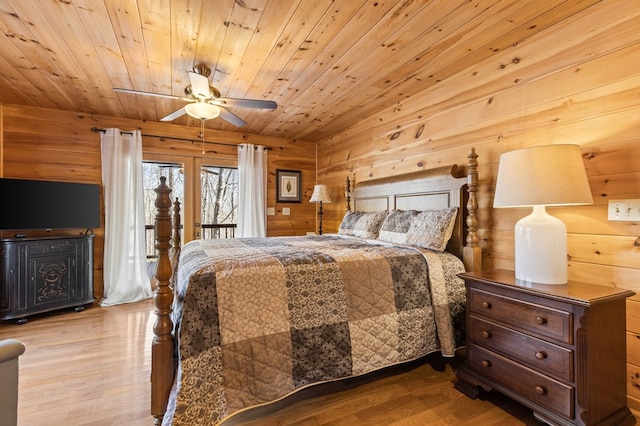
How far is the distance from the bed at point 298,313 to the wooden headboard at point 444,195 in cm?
1

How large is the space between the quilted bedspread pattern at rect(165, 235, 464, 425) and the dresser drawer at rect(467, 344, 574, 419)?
0.22 metres

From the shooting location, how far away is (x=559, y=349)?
4.68 feet

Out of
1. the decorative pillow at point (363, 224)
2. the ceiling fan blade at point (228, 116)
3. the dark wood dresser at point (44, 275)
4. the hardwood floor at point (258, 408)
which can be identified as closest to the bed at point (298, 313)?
the hardwood floor at point (258, 408)

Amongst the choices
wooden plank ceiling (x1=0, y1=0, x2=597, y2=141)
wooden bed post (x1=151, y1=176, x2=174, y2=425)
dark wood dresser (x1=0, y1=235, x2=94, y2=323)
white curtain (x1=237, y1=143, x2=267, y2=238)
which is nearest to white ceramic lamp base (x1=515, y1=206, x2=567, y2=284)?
wooden plank ceiling (x1=0, y1=0, x2=597, y2=141)

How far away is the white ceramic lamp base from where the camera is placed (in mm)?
1587

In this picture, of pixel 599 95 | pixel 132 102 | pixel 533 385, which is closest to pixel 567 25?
pixel 599 95

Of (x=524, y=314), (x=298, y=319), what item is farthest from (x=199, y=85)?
(x=524, y=314)

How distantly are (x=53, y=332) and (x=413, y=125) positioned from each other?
3.98 metres

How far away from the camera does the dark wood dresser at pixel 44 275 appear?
297 centimetres

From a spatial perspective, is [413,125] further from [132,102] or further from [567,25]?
[132,102]

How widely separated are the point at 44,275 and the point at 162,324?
109 inches

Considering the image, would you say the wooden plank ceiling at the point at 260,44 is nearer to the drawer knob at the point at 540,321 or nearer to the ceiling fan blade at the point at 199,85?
the ceiling fan blade at the point at 199,85

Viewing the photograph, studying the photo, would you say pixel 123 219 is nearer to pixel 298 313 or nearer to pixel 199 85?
pixel 199 85

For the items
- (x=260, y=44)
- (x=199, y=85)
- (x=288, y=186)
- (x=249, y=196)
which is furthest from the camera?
(x=288, y=186)
